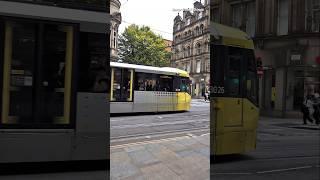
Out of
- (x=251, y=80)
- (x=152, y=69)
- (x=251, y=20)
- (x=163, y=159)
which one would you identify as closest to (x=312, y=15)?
(x=251, y=20)

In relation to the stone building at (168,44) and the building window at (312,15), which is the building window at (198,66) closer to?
the stone building at (168,44)

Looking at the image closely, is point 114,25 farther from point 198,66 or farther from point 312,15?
point 312,15

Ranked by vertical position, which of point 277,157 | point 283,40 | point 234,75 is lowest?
point 277,157

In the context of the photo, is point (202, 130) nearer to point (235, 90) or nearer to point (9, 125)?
point (235, 90)

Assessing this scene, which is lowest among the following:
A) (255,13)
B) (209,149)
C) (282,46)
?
(209,149)

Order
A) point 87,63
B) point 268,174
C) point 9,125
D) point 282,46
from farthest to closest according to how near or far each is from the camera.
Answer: point 9,125 → point 268,174 → point 87,63 → point 282,46

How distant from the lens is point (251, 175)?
2250 mm

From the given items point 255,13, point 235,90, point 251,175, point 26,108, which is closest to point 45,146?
point 26,108

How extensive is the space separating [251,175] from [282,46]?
837 millimetres

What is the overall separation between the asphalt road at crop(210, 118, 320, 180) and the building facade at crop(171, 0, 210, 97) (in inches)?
14.9

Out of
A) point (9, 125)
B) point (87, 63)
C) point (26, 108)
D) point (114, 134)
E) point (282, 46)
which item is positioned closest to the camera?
point (114, 134)

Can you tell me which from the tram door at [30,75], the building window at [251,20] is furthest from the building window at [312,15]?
the tram door at [30,75]

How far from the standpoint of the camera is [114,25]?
1369mm

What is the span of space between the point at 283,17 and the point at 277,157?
685 mm
